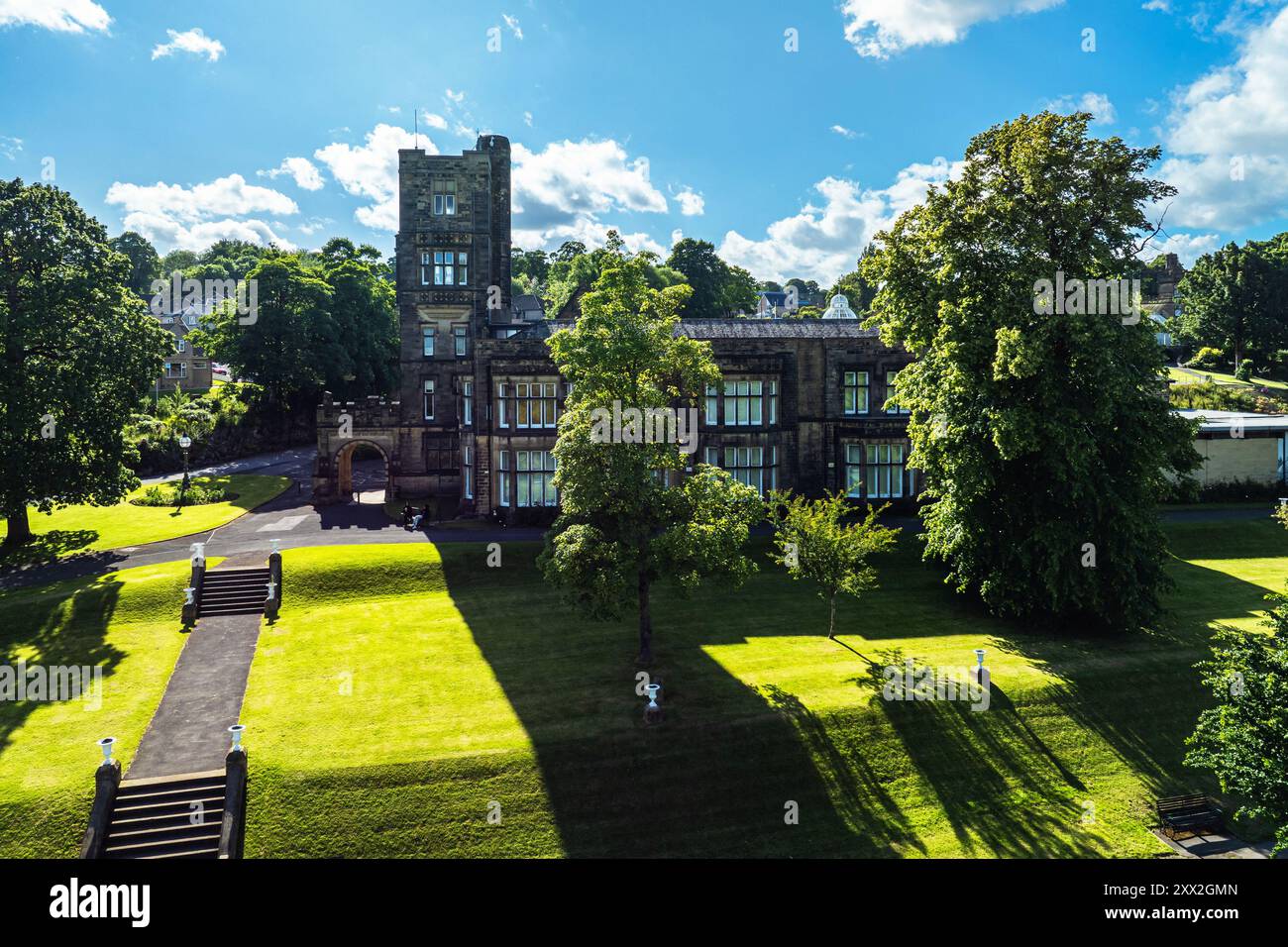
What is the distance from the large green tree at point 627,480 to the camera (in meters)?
25.9

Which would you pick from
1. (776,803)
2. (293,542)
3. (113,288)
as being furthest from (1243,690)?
(113,288)

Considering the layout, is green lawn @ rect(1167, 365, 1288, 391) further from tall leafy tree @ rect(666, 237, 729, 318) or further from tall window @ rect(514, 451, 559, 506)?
tall window @ rect(514, 451, 559, 506)

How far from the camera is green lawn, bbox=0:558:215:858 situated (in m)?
20.2

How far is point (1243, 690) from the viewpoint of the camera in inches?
798

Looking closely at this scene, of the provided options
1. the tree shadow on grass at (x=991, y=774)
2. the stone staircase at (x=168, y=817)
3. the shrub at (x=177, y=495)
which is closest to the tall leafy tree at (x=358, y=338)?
the shrub at (x=177, y=495)

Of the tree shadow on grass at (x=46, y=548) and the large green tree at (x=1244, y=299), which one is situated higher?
the large green tree at (x=1244, y=299)

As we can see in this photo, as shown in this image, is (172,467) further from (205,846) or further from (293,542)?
(205,846)

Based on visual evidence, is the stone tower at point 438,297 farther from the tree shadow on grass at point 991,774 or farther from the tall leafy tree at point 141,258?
the tall leafy tree at point 141,258

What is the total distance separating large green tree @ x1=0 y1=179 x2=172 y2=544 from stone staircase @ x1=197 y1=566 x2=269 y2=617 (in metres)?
10.6

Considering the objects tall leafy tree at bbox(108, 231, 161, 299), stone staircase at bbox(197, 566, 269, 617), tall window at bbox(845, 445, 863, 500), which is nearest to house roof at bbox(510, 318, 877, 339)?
tall window at bbox(845, 445, 863, 500)

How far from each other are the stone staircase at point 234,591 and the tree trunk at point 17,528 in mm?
13323
